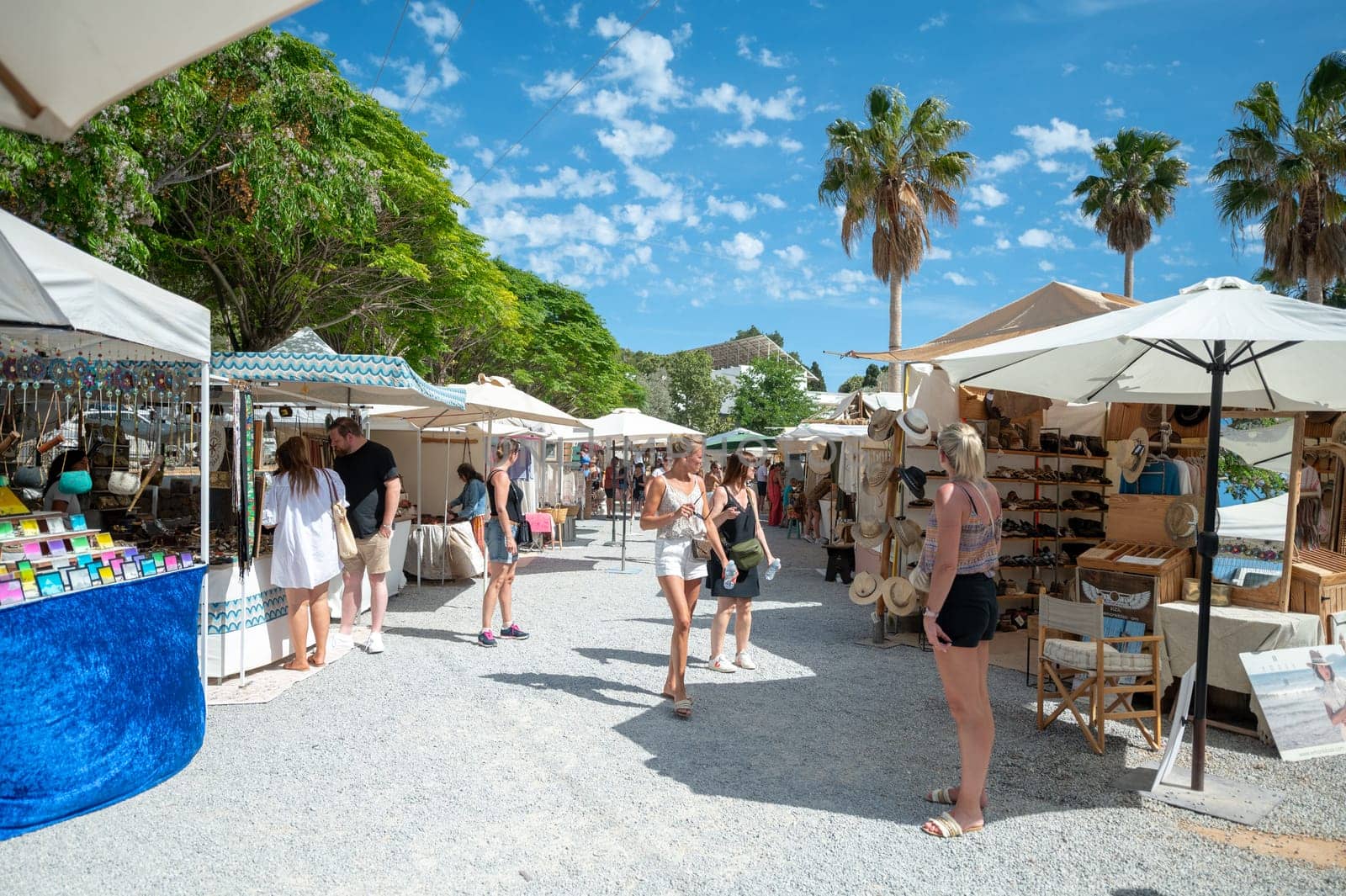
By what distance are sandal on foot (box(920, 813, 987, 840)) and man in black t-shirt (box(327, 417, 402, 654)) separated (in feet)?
14.8

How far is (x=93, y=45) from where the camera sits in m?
1.59

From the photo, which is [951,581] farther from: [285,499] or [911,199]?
[911,199]

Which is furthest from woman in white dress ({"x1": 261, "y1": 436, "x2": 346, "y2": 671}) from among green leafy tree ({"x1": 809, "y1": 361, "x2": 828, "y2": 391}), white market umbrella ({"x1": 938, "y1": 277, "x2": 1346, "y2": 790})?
green leafy tree ({"x1": 809, "y1": 361, "x2": 828, "y2": 391})

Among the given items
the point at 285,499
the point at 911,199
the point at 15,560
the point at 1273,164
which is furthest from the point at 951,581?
the point at 1273,164

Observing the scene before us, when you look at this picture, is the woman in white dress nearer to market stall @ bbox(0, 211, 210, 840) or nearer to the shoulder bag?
the shoulder bag

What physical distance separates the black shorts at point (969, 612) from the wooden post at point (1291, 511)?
309cm

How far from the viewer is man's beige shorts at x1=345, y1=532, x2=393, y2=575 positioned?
649 cm

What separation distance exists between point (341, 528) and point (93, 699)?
7.81 feet

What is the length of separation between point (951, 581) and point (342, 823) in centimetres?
285

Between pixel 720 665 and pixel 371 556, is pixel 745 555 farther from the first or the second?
pixel 371 556

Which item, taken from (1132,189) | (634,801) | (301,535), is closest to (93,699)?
(301,535)

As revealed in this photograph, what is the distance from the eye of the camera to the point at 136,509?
7.01 meters

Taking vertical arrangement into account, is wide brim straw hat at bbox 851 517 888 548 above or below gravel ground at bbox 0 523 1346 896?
above

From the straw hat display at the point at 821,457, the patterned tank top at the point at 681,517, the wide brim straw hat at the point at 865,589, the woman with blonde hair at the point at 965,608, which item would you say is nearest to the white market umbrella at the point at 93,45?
the woman with blonde hair at the point at 965,608
